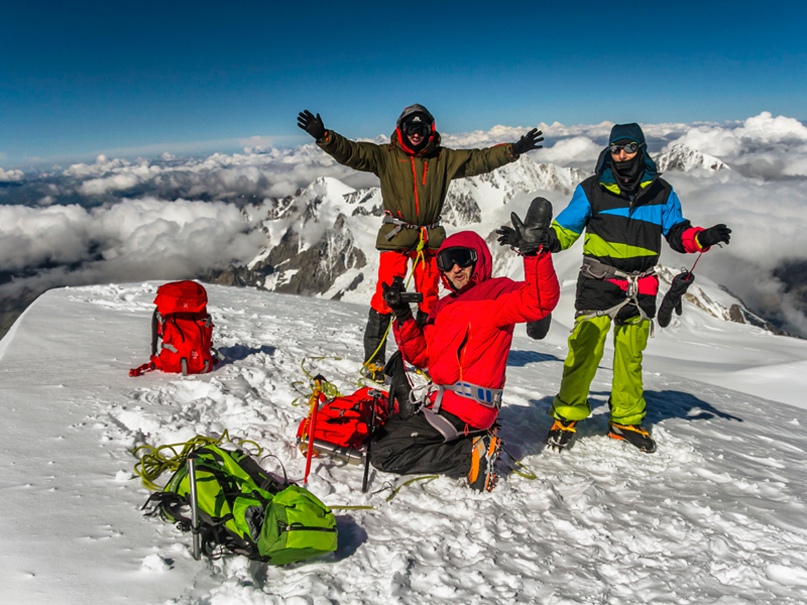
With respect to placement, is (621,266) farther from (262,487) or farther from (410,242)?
(262,487)

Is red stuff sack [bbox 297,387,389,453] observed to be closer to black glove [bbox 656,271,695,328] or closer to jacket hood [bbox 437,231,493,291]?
jacket hood [bbox 437,231,493,291]

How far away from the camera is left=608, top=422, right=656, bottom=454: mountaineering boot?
548 centimetres

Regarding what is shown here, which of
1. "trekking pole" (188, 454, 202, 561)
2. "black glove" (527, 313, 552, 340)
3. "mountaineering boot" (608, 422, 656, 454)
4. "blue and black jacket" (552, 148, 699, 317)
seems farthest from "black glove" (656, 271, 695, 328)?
"trekking pole" (188, 454, 202, 561)

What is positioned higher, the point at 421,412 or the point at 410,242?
the point at 410,242

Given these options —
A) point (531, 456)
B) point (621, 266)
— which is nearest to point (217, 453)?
point (531, 456)

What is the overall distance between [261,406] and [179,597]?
282 centimetres

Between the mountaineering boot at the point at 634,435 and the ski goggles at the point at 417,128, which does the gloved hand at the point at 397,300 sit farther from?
the mountaineering boot at the point at 634,435

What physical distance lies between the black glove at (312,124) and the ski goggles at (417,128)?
1.02 metres

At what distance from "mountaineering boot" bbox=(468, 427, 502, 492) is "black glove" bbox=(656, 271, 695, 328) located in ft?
7.74

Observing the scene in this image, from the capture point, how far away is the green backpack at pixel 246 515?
3.01 m

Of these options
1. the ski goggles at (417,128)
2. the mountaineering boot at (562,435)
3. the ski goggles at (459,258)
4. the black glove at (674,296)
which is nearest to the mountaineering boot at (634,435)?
the mountaineering boot at (562,435)

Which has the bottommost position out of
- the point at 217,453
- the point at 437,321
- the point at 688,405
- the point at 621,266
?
the point at 688,405

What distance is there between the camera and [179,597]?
107 inches

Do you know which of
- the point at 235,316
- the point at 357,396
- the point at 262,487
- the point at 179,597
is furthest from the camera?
the point at 235,316
